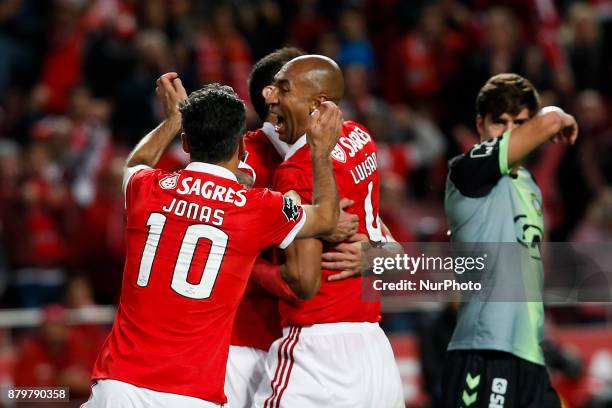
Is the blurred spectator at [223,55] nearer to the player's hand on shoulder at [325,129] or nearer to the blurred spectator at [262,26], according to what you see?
the blurred spectator at [262,26]

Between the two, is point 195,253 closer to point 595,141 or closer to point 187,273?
point 187,273

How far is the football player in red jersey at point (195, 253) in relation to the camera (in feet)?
15.7

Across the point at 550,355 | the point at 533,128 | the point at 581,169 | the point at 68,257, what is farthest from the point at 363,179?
the point at 581,169

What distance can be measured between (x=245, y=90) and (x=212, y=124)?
7.83 m

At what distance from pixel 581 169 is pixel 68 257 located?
5.52 meters

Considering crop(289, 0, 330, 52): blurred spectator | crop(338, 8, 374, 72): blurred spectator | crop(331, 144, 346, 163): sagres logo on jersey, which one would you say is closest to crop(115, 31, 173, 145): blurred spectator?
crop(289, 0, 330, 52): blurred spectator

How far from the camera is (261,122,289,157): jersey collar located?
5.58 m

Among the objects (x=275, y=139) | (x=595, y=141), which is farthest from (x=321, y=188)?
(x=595, y=141)

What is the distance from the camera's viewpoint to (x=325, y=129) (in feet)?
16.4

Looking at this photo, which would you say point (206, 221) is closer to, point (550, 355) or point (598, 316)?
point (550, 355)

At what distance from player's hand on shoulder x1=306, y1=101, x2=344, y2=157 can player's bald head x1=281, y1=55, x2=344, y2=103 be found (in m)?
0.23

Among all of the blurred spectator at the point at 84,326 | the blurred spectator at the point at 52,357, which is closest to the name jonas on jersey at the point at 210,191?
the blurred spectator at the point at 52,357

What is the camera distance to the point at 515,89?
5.83 meters

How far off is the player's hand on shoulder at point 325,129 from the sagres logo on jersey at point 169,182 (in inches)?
25.5
